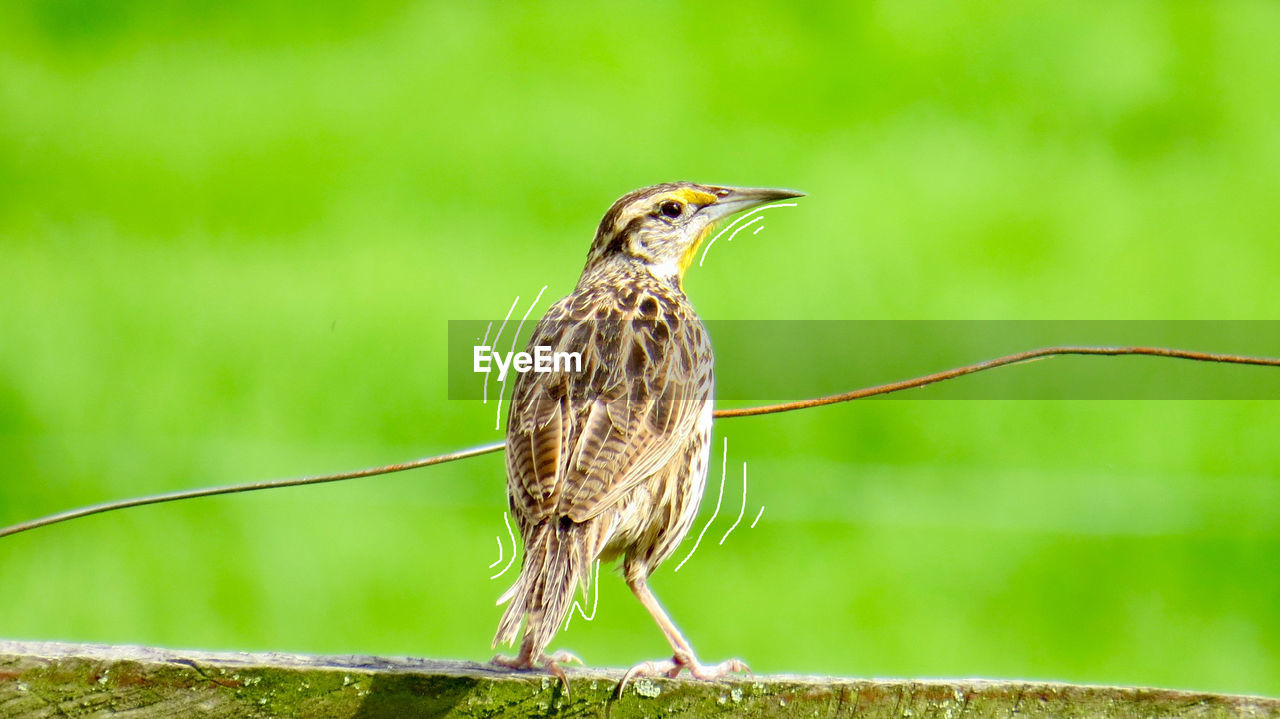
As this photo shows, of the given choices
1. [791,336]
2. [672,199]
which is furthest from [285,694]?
[791,336]

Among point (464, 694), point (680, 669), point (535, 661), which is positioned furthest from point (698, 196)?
point (464, 694)

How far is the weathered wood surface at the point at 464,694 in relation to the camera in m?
2.00

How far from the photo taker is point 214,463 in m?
4.79

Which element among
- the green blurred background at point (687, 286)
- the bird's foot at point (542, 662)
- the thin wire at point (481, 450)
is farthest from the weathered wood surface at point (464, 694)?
the green blurred background at point (687, 286)

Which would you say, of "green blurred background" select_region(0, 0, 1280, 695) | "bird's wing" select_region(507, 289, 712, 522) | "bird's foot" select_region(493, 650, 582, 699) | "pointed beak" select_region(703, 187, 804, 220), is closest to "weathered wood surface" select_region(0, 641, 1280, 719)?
"bird's foot" select_region(493, 650, 582, 699)

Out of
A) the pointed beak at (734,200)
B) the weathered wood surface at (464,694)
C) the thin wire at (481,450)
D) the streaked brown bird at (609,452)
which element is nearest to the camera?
the weathered wood surface at (464,694)

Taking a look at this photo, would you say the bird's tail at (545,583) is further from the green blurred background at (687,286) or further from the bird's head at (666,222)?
the green blurred background at (687,286)

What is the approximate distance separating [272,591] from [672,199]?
2.12 meters

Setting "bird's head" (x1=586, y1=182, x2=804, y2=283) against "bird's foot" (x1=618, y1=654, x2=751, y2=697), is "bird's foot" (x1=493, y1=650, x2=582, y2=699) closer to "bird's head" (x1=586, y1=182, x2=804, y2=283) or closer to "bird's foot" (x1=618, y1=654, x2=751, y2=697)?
"bird's foot" (x1=618, y1=654, x2=751, y2=697)

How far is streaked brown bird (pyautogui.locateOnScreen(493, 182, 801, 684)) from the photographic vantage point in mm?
2248

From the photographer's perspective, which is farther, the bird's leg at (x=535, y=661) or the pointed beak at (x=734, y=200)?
the pointed beak at (x=734, y=200)

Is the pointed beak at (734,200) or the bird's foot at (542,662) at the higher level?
the pointed beak at (734,200)

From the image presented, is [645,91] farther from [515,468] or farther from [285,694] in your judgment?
[285,694]

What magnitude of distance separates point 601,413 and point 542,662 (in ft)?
1.41
